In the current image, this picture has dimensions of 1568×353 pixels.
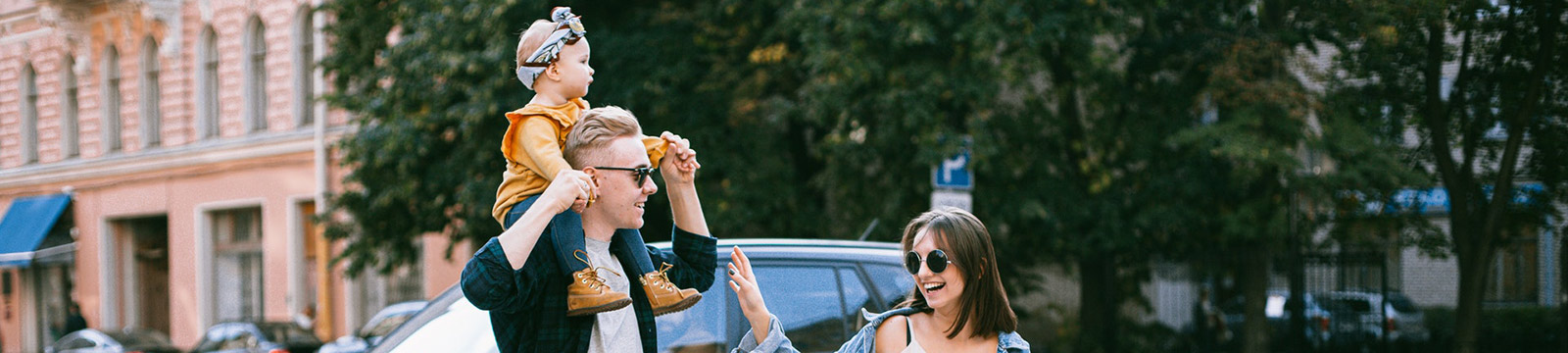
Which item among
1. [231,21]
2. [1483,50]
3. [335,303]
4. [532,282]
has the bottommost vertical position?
[335,303]

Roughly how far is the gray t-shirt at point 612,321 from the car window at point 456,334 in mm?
1569

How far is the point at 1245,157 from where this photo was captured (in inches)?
502

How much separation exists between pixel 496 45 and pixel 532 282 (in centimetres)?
1146

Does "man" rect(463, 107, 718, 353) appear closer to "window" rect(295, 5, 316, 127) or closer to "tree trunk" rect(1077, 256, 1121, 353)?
"tree trunk" rect(1077, 256, 1121, 353)

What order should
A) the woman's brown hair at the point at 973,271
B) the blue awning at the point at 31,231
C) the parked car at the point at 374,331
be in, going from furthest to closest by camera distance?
the blue awning at the point at 31,231, the parked car at the point at 374,331, the woman's brown hair at the point at 973,271

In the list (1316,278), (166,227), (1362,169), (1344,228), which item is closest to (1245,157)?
(1362,169)

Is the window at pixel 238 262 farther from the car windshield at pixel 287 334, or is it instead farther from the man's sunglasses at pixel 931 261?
the man's sunglasses at pixel 931 261

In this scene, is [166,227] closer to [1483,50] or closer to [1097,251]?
[1097,251]

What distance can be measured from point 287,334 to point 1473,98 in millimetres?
13696

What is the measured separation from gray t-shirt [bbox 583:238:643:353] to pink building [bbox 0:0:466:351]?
21.1m

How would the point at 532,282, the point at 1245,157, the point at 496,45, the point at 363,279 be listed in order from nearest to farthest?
the point at 532,282 → the point at 1245,157 → the point at 496,45 → the point at 363,279

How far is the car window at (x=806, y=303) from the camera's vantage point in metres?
5.34

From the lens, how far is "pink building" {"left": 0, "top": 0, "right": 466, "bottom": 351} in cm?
2523

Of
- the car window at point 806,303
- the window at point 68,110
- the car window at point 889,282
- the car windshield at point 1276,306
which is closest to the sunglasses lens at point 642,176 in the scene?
the car window at point 806,303
